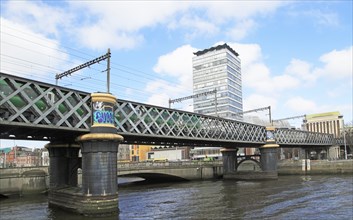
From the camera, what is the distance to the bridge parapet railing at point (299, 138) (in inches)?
3577

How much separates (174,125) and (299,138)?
6496 cm

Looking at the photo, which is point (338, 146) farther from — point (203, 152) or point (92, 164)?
point (92, 164)

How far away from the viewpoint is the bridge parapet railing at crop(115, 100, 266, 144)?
41.2 metres

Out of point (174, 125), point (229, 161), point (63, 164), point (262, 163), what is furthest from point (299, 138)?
point (63, 164)

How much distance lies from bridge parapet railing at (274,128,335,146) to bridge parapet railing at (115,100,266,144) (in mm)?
14543

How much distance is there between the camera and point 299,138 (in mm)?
103875

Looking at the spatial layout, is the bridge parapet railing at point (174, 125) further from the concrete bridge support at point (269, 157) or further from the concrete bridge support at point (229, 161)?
the concrete bridge support at point (229, 161)

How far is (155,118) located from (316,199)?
21.8 metres

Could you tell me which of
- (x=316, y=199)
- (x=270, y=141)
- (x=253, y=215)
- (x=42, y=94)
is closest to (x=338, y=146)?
(x=270, y=141)

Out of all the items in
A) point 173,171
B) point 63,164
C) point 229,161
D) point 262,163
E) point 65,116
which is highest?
point 65,116

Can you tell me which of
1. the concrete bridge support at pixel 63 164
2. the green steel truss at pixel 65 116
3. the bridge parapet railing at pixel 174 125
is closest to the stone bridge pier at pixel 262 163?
the bridge parapet railing at pixel 174 125

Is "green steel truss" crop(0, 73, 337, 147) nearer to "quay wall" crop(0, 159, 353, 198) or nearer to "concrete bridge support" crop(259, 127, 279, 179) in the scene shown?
"quay wall" crop(0, 159, 353, 198)

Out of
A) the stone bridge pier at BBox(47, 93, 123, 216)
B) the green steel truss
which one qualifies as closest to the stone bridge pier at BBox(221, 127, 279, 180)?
the green steel truss

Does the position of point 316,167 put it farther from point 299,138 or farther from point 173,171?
point 173,171
